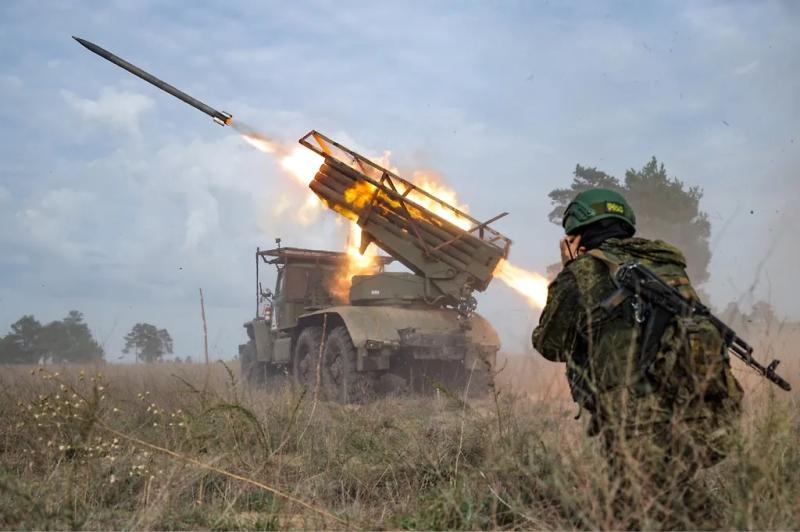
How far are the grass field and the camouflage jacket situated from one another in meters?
0.23

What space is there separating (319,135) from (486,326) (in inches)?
171

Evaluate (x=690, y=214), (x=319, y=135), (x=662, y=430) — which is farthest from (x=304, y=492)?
(x=690, y=214)

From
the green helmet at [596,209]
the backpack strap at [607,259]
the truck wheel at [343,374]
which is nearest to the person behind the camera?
the backpack strap at [607,259]

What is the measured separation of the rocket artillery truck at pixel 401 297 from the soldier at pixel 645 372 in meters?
7.76

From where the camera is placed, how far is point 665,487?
10.1 feet

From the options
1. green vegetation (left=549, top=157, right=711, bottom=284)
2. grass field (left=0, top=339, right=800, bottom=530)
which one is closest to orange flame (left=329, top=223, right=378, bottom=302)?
grass field (left=0, top=339, right=800, bottom=530)

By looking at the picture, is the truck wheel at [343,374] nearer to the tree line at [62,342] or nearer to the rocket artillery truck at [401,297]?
the rocket artillery truck at [401,297]

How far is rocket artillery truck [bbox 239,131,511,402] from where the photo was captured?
11453 mm

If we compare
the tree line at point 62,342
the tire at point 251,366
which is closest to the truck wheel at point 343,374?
the tire at point 251,366

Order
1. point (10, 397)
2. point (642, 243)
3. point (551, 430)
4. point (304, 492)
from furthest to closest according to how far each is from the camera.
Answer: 1. point (10, 397)
2. point (304, 492)
3. point (551, 430)
4. point (642, 243)

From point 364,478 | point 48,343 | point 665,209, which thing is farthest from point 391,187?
point 48,343

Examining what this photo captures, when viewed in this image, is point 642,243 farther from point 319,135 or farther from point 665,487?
point 319,135

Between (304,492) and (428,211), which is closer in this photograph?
(304,492)

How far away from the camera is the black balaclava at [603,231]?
372cm
